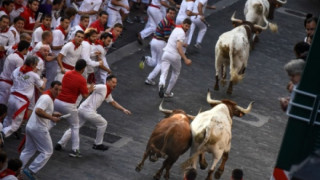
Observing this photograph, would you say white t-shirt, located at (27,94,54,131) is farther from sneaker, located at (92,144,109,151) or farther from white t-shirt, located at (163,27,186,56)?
white t-shirt, located at (163,27,186,56)

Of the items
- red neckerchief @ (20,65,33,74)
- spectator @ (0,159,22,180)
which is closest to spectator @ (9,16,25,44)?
red neckerchief @ (20,65,33,74)

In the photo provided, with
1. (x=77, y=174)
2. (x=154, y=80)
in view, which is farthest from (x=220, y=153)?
(x=154, y=80)

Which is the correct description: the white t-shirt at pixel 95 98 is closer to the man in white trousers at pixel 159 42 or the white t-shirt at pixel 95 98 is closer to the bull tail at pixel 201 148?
the bull tail at pixel 201 148

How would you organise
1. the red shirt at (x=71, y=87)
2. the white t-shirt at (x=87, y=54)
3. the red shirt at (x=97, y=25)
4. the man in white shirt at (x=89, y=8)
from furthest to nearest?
1. the man in white shirt at (x=89, y=8)
2. the red shirt at (x=97, y=25)
3. the white t-shirt at (x=87, y=54)
4. the red shirt at (x=71, y=87)

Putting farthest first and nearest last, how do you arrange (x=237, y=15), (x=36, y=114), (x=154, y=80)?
1. (x=237, y=15)
2. (x=154, y=80)
3. (x=36, y=114)

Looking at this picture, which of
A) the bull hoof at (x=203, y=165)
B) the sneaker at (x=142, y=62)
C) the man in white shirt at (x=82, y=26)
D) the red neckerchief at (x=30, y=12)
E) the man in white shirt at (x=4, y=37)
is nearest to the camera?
the bull hoof at (x=203, y=165)

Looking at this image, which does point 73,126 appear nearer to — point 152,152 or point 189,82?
point 152,152

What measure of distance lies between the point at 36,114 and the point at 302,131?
673cm

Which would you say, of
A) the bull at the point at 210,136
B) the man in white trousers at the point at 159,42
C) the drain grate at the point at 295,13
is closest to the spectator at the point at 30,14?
the man in white trousers at the point at 159,42

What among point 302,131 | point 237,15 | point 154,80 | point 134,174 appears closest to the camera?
point 302,131

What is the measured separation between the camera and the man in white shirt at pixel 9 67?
14.5m

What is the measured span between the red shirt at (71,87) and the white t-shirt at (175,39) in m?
4.18

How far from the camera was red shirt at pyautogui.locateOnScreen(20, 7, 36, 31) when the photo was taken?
17.5 metres

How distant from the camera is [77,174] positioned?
13406 millimetres
